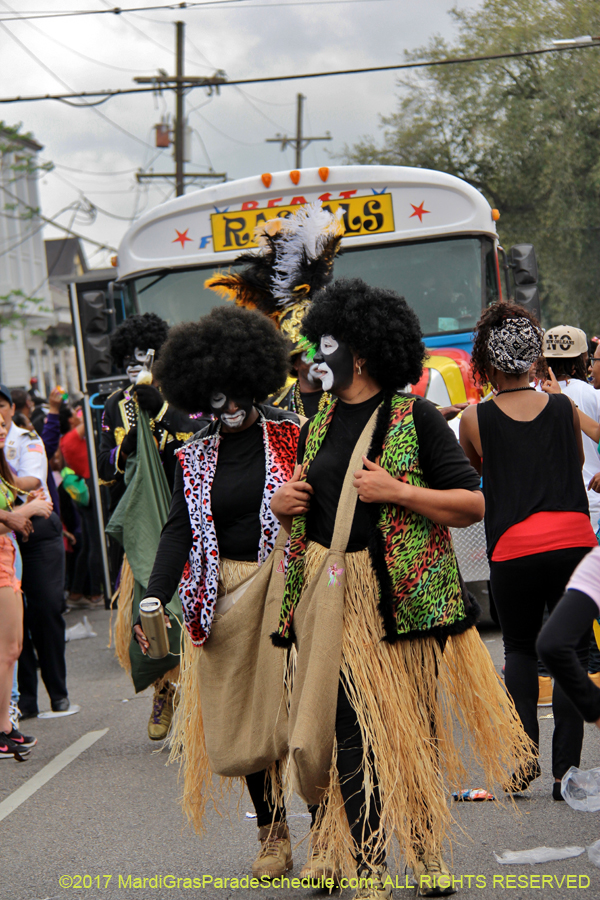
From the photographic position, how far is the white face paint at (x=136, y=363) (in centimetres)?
639

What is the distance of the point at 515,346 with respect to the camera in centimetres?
420

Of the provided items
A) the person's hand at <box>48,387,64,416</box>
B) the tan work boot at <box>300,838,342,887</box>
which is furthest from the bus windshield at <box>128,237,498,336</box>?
the tan work boot at <box>300,838,342,887</box>

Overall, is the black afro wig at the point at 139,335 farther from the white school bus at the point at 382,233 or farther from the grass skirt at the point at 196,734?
the grass skirt at the point at 196,734

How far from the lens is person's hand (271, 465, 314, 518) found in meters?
3.32

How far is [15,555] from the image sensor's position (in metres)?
6.20

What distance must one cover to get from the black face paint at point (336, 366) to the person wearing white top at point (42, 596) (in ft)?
12.3

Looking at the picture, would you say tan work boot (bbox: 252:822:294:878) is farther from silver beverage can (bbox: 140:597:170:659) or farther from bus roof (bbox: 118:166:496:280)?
bus roof (bbox: 118:166:496:280)

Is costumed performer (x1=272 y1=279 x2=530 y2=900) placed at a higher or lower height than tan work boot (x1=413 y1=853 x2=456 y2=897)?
higher

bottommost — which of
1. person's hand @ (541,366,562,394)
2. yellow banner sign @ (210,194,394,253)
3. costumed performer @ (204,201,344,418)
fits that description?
person's hand @ (541,366,562,394)

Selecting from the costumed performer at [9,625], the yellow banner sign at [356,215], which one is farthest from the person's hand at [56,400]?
the costumed performer at [9,625]

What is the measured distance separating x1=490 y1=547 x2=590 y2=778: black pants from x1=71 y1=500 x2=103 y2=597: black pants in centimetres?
741

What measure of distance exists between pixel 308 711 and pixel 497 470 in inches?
59.4

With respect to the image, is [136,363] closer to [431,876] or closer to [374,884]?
[431,876]

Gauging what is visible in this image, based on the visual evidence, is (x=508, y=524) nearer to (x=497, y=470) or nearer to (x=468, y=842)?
(x=497, y=470)
